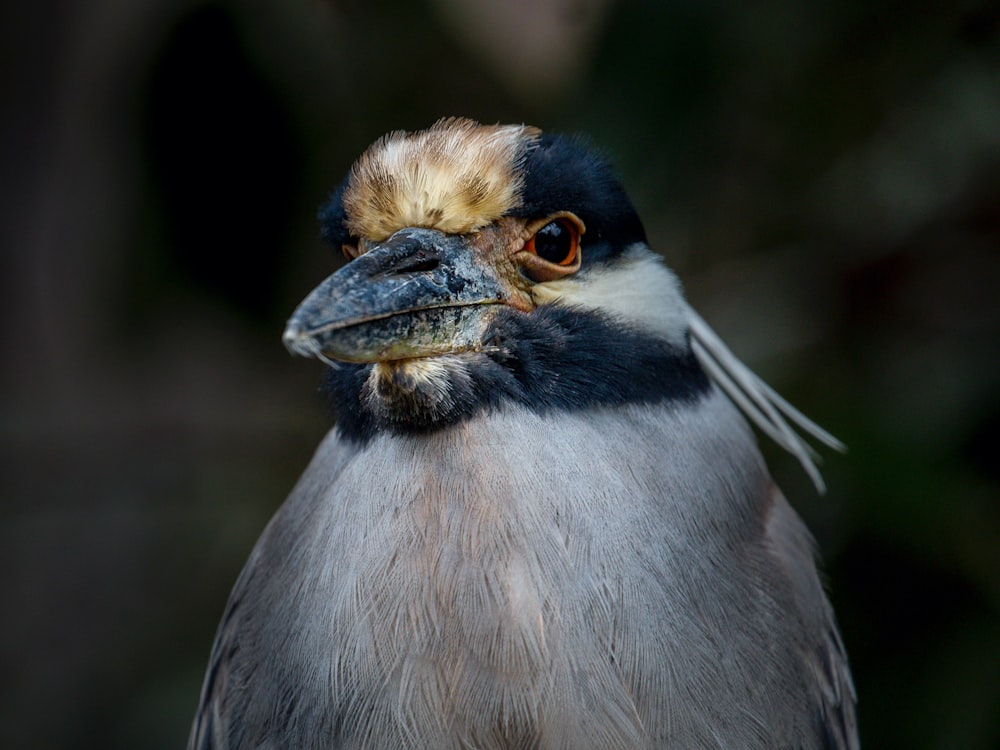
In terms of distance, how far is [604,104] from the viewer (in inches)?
126

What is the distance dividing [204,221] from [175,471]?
168cm

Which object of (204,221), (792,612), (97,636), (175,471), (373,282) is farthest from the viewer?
(97,636)

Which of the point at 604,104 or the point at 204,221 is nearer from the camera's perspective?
the point at 604,104

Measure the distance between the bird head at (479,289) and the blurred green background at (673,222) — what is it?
137 centimetres

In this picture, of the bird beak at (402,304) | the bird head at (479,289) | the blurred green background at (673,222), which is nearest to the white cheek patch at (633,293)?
the bird head at (479,289)

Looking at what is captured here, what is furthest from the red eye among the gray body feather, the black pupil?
the gray body feather

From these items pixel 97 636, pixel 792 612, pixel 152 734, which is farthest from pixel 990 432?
pixel 97 636

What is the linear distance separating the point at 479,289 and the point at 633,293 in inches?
13.2

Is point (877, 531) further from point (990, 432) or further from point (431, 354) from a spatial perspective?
point (431, 354)

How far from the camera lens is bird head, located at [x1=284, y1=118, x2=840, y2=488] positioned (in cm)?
162

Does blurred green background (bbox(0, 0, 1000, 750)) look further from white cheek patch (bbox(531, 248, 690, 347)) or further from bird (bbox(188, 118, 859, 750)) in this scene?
bird (bbox(188, 118, 859, 750))

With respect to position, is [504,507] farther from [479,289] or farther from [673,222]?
[673,222]

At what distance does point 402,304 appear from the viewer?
5.24ft

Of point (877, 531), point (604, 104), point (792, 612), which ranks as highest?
point (604, 104)
